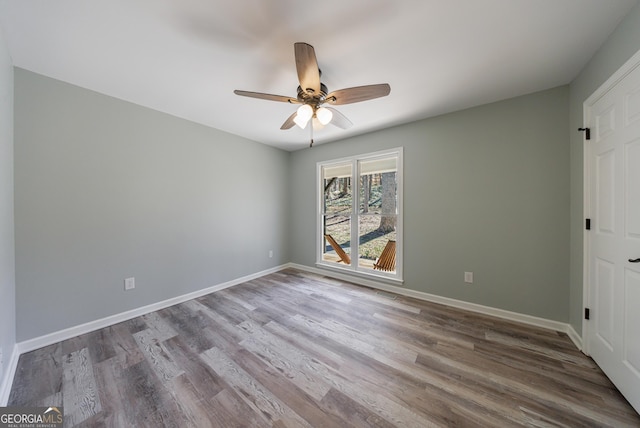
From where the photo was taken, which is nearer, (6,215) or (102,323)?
(6,215)

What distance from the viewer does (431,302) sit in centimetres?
278

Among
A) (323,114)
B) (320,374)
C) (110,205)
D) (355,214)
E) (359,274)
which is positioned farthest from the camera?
(355,214)

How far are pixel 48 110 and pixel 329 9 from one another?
267 cm

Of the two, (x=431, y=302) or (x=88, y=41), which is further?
(x=431, y=302)

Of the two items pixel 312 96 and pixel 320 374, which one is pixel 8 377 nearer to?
pixel 320 374

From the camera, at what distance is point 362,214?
3.53 m

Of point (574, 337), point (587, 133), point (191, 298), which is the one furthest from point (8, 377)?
point (587, 133)

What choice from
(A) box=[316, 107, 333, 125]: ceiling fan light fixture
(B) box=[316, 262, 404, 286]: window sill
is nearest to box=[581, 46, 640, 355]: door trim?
(B) box=[316, 262, 404, 286]: window sill

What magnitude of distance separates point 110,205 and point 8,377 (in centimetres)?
148

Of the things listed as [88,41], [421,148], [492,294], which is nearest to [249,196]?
[88,41]

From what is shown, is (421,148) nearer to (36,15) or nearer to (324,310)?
(324,310)

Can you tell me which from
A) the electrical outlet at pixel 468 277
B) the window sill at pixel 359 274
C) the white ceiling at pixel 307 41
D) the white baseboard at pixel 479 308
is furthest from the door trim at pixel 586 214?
the window sill at pixel 359 274

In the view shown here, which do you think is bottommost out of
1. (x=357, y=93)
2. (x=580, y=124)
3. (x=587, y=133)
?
(x=587, y=133)

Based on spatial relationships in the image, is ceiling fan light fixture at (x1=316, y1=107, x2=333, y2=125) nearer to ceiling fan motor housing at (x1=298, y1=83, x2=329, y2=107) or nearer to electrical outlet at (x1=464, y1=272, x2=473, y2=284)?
ceiling fan motor housing at (x1=298, y1=83, x2=329, y2=107)
